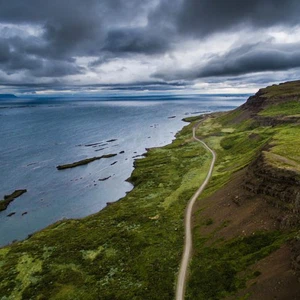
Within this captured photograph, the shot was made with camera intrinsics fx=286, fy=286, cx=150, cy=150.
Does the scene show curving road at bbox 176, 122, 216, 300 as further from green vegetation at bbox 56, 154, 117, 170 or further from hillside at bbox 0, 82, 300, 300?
Answer: green vegetation at bbox 56, 154, 117, 170

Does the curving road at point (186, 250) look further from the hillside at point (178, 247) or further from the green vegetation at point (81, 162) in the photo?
the green vegetation at point (81, 162)

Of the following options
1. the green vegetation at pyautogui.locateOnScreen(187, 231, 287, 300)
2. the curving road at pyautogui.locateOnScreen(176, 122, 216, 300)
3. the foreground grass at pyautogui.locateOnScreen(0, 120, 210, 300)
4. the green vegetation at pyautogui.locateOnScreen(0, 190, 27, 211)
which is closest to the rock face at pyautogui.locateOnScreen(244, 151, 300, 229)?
the green vegetation at pyautogui.locateOnScreen(187, 231, 287, 300)

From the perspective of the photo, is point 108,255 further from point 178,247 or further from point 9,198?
point 9,198

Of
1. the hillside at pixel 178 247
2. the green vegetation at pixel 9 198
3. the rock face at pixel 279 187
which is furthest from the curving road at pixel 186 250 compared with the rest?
the green vegetation at pixel 9 198

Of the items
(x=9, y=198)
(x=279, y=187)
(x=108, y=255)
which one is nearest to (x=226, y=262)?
(x=279, y=187)

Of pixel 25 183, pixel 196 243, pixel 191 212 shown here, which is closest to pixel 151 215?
pixel 191 212

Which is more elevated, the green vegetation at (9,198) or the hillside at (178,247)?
the hillside at (178,247)
